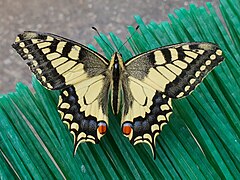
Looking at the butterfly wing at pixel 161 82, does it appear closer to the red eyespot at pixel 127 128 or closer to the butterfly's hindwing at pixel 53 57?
the red eyespot at pixel 127 128

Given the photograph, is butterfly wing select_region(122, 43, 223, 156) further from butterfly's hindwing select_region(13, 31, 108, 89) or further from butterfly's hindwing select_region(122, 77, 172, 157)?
butterfly's hindwing select_region(13, 31, 108, 89)

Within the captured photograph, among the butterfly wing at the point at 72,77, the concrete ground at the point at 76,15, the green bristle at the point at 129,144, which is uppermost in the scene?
the concrete ground at the point at 76,15

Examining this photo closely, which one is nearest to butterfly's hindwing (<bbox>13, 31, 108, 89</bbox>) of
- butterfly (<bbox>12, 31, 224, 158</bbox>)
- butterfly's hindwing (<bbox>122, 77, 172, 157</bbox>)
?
butterfly (<bbox>12, 31, 224, 158</bbox>)

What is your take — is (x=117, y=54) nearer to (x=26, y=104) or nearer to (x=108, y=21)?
(x=26, y=104)

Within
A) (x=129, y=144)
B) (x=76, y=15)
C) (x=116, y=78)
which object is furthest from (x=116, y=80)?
(x=76, y=15)

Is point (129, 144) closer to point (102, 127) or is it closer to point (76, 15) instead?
point (102, 127)

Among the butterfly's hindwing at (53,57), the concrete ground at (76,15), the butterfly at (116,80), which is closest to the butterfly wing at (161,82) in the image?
the butterfly at (116,80)

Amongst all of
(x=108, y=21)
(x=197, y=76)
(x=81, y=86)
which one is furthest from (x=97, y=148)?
(x=108, y=21)

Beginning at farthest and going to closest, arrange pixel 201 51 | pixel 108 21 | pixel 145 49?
pixel 108 21, pixel 145 49, pixel 201 51
